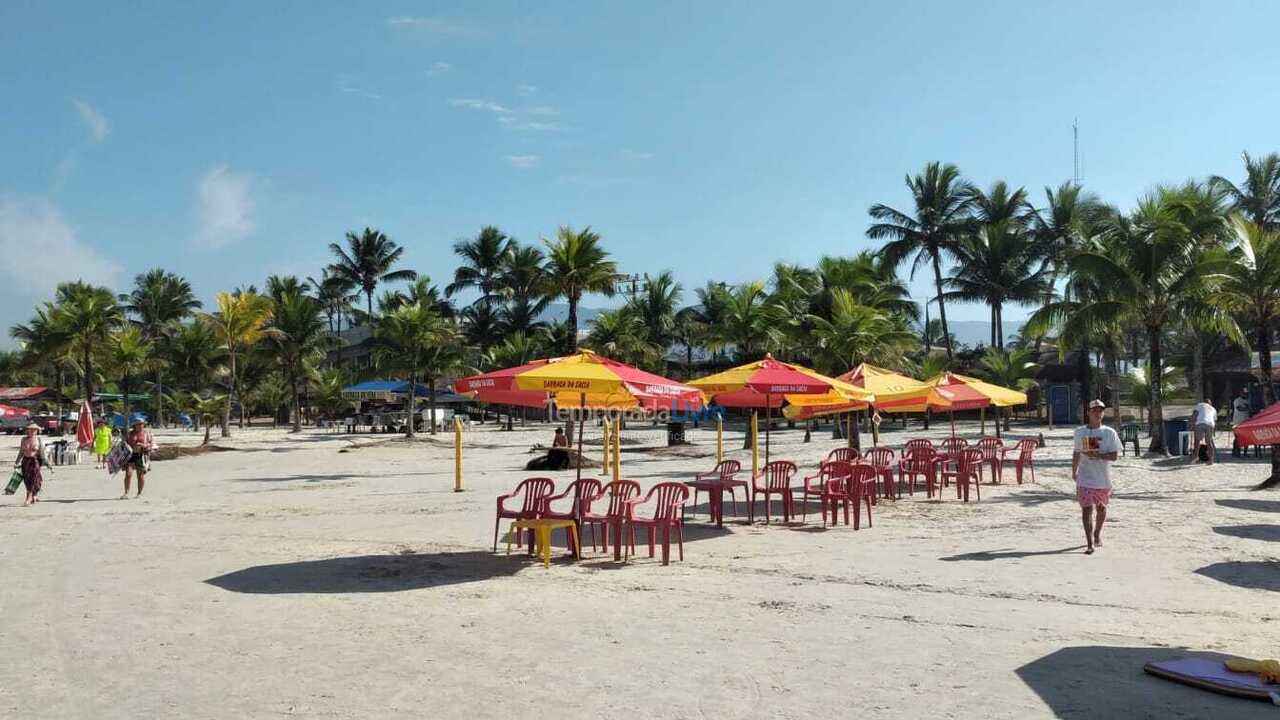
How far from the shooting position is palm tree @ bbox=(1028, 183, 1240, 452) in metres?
21.6

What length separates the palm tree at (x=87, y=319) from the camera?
4531cm

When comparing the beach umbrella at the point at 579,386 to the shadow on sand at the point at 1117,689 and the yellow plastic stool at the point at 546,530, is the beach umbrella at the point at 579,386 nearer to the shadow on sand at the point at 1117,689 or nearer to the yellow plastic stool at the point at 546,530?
the yellow plastic stool at the point at 546,530

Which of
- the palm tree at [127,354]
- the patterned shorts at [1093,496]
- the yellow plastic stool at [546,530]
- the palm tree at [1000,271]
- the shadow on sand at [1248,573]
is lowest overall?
the shadow on sand at [1248,573]

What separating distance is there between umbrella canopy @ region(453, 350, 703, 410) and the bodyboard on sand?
5.87 metres

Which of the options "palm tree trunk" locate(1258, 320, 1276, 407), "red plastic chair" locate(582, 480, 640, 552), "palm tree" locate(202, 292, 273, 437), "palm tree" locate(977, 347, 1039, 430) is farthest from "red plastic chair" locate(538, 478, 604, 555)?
"palm tree" locate(977, 347, 1039, 430)

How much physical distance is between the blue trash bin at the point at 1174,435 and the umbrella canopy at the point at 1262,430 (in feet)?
62.4

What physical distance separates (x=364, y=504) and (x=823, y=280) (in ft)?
86.6

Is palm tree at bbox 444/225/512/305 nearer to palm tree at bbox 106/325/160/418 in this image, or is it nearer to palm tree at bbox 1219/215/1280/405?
palm tree at bbox 106/325/160/418

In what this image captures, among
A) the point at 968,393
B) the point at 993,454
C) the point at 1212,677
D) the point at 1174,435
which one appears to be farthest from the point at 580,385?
the point at 1174,435

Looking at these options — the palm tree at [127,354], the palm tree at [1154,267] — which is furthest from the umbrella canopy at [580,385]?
the palm tree at [127,354]

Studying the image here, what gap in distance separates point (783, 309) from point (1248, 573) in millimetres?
23571

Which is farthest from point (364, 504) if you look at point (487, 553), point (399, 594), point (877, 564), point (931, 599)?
point (931, 599)

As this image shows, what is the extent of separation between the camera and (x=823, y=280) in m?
38.9

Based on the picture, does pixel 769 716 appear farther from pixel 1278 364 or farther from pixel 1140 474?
pixel 1278 364
